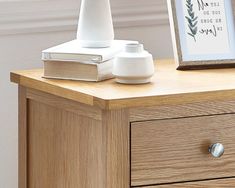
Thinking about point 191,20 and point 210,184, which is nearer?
point 210,184

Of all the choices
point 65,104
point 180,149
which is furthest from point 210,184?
point 65,104

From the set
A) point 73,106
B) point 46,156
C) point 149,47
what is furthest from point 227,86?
point 149,47

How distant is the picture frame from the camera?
71.1 inches

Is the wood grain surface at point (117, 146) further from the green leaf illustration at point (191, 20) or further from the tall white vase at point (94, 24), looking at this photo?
the green leaf illustration at point (191, 20)

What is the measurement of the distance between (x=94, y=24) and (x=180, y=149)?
0.34 m

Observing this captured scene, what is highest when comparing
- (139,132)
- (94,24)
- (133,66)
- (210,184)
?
(94,24)

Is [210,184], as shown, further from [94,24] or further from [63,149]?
[94,24]

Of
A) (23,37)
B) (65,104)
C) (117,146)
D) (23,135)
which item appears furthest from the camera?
(23,37)

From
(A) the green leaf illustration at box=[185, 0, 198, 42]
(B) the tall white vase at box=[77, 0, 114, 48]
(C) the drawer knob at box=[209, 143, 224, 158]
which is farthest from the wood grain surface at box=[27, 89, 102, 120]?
(A) the green leaf illustration at box=[185, 0, 198, 42]

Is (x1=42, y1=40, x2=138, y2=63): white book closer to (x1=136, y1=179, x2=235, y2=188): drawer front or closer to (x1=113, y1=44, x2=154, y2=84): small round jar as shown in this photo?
(x1=113, y1=44, x2=154, y2=84): small round jar

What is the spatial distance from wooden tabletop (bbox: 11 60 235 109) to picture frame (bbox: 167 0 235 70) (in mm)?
61

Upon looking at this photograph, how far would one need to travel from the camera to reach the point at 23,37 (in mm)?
1938

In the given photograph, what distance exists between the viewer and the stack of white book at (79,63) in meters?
1.61

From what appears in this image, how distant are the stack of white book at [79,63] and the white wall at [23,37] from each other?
0.91 ft
